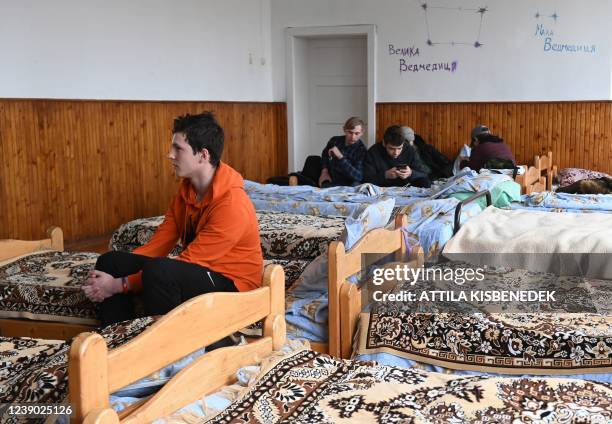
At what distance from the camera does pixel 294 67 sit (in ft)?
28.7

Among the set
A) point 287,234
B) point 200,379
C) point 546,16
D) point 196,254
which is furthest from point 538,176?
point 200,379

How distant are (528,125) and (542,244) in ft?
15.8

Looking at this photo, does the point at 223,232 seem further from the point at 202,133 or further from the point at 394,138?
the point at 394,138

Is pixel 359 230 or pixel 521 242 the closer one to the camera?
pixel 359 230

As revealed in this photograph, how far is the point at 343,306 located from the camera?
288 cm

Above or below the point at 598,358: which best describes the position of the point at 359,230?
above

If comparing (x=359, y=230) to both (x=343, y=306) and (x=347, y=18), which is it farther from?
(x=347, y=18)

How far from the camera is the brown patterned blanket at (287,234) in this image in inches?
164

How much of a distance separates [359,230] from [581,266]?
105 centimetres

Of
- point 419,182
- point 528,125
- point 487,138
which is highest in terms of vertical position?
point 528,125

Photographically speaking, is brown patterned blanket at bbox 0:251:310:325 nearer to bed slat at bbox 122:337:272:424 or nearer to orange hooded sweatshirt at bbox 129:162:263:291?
orange hooded sweatshirt at bbox 129:162:263:291

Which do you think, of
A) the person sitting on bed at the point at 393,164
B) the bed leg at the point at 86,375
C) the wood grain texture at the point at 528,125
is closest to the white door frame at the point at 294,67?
the wood grain texture at the point at 528,125

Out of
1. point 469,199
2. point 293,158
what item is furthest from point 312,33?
point 469,199

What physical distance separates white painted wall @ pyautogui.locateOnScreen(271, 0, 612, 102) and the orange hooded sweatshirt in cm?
560
